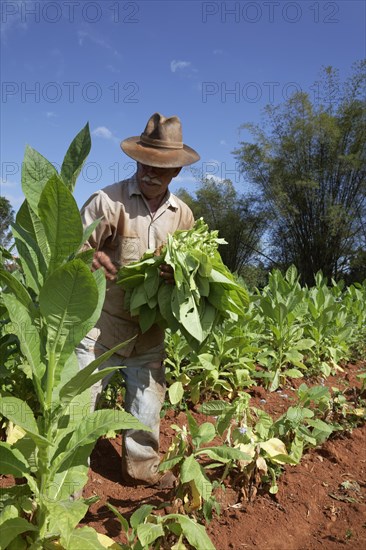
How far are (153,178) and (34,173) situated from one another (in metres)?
1.15

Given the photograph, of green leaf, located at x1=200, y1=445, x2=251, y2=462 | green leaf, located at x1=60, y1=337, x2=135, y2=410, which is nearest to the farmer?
green leaf, located at x1=200, y1=445, x2=251, y2=462

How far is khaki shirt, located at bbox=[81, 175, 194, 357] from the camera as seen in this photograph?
9.14 feet

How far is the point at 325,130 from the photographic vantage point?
22.0 m

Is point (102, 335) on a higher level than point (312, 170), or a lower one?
lower

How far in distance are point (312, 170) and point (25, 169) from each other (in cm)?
2252

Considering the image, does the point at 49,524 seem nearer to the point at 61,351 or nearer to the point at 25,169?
the point at 61,351

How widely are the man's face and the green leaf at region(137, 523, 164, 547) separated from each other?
5.42 ft

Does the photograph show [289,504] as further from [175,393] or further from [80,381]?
[80,381]

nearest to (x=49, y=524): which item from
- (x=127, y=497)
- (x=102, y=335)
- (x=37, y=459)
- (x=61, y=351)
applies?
(x=37, y=459)

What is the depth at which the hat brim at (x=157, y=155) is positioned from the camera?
8.88 feet

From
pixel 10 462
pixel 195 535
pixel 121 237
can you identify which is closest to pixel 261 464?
pixel 195 535

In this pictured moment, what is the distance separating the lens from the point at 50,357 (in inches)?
66.3

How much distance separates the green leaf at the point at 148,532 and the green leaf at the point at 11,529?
0.39 meters

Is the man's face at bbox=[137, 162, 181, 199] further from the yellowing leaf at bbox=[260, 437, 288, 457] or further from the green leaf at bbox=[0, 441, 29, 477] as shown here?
the green leaf at bbox=[0, 441, 29, 477]
